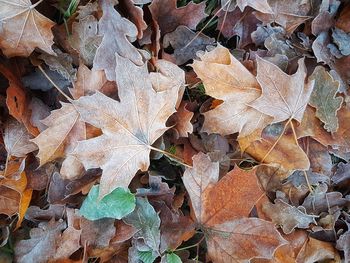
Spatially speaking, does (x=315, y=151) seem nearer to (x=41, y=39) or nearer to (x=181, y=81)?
(x=181, y=81)

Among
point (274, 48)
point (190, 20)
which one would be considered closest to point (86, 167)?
point (190, 20)

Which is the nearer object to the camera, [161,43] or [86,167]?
[86,167]

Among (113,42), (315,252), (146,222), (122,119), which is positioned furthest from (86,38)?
(315,252)

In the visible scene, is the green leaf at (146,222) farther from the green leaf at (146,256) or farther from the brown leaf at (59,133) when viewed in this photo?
the brown leaf at (59,133)

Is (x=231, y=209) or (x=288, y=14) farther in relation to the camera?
(x=288, y=14)

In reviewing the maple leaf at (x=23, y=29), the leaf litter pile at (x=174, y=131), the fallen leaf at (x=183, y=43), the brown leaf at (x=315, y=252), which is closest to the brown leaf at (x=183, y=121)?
the leaf litter pile at (x=174, y=131)

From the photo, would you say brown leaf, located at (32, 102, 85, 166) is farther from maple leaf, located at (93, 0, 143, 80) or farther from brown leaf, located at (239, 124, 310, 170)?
brown leaf, located at (239, 124, 310, 170)

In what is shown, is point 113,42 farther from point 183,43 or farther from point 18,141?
point 18,141
